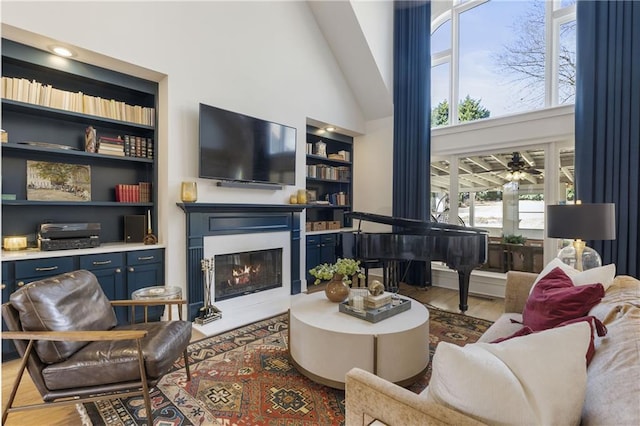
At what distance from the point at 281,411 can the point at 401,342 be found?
0.85 m

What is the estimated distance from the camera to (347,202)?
6016mm

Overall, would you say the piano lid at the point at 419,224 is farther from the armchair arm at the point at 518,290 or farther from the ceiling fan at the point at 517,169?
the armchair arm at the point at 518,290

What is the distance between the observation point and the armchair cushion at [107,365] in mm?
1660

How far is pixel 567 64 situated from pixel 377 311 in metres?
4.20

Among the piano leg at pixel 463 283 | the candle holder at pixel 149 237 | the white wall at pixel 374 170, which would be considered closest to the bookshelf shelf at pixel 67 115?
the candle holder at pixel 149 237

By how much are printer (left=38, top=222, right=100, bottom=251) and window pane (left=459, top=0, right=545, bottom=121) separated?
5090 millimetres

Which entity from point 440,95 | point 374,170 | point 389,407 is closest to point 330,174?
point 374,170

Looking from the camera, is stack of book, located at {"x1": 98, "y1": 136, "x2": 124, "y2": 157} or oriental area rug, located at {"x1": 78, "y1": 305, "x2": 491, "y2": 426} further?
stack of book, located at {"x1": 98, "y1": 136, "x2": 124, "y2": 157}

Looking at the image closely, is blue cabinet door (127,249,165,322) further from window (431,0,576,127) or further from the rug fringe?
window (431,0,576,127)

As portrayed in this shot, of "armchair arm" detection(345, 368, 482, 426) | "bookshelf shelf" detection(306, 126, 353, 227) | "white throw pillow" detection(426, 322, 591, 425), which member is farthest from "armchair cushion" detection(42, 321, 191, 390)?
"bookshelf shelf" detection(306, 126, 353, 227)

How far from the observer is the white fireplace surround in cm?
342

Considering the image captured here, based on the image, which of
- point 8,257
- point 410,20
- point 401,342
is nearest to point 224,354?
point 401,342

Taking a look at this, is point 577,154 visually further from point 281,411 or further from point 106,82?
point 106,82

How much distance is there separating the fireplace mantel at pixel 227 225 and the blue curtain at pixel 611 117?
354 centimetres
